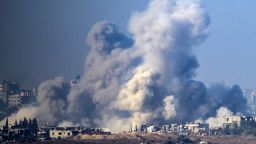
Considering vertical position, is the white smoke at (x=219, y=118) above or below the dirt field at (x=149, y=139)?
above

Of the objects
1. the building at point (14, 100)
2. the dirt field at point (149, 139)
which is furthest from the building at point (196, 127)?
the building at point (14, 100)

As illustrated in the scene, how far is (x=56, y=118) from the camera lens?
320ft

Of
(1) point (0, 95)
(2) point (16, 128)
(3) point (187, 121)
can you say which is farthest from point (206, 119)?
(1) point (0, 95)

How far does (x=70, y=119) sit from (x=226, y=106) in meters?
20.2

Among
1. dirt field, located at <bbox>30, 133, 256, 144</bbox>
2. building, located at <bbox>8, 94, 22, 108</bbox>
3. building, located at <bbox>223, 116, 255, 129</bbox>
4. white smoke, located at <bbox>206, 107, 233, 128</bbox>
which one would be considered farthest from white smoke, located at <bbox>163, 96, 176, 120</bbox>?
building, located at <bbox>8, 94, 22, 108</bbox>

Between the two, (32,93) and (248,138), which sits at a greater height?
(32,93)

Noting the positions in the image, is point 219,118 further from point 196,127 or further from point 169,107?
point 169,107

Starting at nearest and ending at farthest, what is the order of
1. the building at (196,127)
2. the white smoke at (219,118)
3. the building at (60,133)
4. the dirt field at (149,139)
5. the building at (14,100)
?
the dirt field at (149,139) < the building at (60,133) < the building at (196,127) < the white smoke at (219,118) < the building at (14,100)

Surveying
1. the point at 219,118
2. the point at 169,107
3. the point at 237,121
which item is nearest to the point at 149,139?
the point at 169,107

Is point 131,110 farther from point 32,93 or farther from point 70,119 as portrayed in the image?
point 32,93

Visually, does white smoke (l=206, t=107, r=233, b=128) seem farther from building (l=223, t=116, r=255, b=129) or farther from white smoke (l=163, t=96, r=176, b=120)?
white smoke (l=163, t=96, r=176, b=120)

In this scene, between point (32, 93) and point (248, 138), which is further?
point (32, 93)

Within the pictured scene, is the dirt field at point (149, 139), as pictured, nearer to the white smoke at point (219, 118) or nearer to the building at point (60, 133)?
the building at point (60, 133)

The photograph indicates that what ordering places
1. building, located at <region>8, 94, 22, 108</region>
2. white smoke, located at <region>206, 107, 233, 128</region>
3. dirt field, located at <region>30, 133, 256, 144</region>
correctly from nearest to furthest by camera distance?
dirt field, located at <region>30, 133, 256, 144</region>
white smoke, located at <region>206, 107, 233, 128</region>
building, located at <region>8, 94, 22, 108</region>
